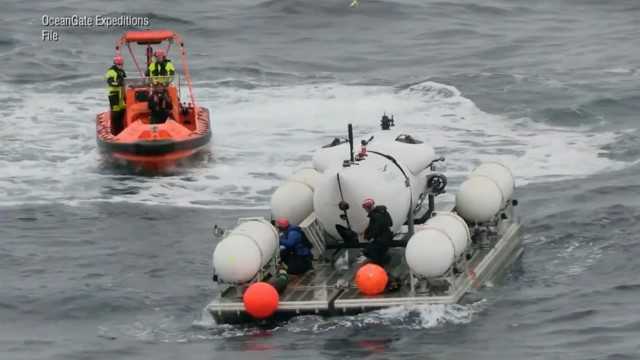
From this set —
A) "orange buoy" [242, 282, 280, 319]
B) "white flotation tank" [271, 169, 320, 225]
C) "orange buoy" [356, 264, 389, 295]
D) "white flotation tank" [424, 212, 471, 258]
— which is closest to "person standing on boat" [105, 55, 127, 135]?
"white flotation tank" [271, 169, 320, 225]

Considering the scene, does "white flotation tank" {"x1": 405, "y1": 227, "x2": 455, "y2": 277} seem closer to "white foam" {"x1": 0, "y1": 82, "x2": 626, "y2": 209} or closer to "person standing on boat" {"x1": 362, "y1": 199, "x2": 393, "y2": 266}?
"person standing on boat" {"x1": 362, "y1": 199, "x2": 393, "y2": 266}

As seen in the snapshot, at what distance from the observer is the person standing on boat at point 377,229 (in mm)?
24781

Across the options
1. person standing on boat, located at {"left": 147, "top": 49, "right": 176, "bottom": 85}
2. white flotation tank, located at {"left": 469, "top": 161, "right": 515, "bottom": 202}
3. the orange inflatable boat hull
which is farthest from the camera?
person standing on boat, located at {"left": 147, "top": 49, "right": 176, "bottom": 85}

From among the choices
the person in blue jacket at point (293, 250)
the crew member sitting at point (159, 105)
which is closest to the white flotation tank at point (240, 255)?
the person in blue jacket at point (293, 250)

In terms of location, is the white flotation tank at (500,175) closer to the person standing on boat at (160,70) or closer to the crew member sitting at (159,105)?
the crew member sitting at (159,105)

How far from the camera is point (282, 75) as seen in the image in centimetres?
4628

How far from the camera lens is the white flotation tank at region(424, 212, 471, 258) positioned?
2448cm

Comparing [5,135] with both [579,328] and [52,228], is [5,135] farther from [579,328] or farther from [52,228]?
[579,328]

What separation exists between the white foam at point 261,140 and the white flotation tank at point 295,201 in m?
5.59

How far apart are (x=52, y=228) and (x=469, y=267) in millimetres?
8894

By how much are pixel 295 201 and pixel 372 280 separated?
3001 millimetres

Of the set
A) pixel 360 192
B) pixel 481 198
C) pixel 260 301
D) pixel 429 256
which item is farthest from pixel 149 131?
pixel 429 256

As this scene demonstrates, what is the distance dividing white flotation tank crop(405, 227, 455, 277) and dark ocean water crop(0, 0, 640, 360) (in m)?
0.54

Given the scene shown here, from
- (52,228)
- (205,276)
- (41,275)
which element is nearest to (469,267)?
(205,276)
